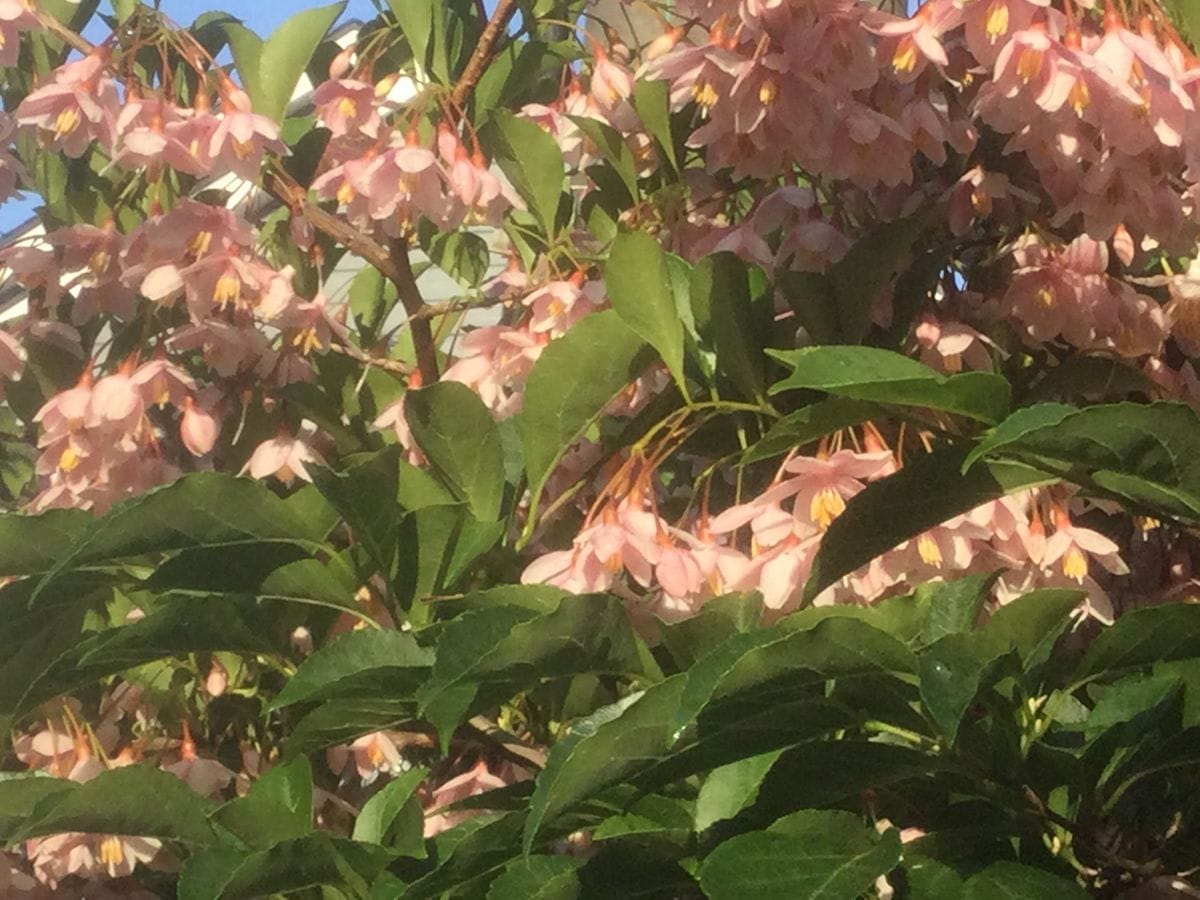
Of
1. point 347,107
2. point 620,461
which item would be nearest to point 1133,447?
point 620,461

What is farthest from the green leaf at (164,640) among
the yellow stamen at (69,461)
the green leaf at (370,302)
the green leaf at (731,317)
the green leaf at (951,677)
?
the green leaf at (370,302)

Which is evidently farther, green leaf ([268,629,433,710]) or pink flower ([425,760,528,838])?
pink flower ([425,760,528,838])

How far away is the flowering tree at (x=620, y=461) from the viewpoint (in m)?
0.66

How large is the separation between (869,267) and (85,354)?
0.68 m

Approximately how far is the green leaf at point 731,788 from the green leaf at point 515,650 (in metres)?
0.07

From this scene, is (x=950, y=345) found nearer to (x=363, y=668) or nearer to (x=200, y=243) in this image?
(x=363, y=668)

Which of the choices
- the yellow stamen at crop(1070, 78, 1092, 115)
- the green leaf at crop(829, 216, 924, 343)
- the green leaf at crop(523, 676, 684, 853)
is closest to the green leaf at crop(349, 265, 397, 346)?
the green leaf at crop(829, 216, 924, 343)

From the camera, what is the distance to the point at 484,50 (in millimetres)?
1099

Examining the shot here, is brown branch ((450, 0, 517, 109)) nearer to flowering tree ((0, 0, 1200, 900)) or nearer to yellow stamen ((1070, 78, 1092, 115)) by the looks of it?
flowering tree ((0, 0, 1200, 900))

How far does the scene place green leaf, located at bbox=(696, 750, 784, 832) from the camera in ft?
2.28

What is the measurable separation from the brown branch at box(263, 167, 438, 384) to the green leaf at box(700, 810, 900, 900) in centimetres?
54

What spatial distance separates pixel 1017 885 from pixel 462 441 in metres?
0.41

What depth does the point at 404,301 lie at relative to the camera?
3.62 feet

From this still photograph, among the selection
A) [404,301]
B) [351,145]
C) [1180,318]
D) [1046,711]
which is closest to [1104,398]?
[1180,318]
